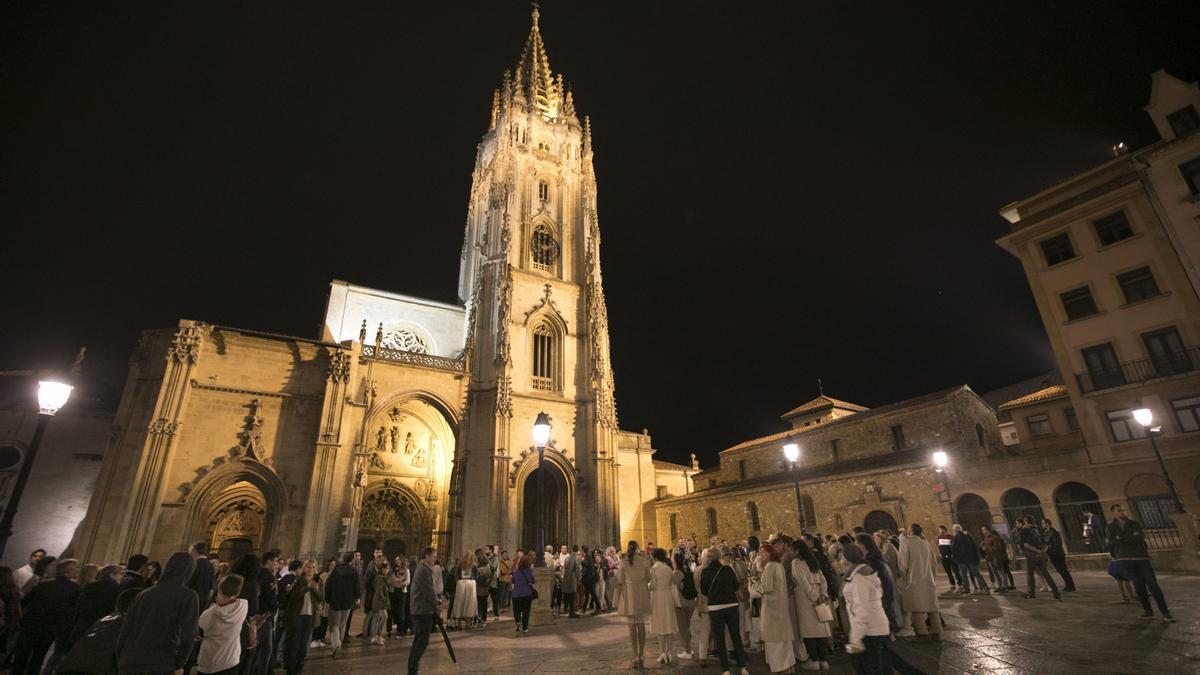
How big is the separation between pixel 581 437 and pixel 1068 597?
1777cm

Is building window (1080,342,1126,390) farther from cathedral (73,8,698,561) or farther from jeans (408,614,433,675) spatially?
jeans (408,614,433,675)

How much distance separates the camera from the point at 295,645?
6.89 m

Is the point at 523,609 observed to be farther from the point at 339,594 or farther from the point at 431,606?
the point at 431,606

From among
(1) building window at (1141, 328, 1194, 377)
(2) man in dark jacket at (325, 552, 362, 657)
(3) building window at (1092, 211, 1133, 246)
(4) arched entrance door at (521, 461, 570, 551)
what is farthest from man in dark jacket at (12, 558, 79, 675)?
(3) building window at (1092, 211, 1133, 246)

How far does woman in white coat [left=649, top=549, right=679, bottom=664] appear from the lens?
6906mm

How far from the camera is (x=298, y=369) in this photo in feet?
69.4

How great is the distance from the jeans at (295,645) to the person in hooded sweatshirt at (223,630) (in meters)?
2.47

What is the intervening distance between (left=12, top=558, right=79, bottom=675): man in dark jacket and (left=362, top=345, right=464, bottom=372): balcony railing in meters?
16.4

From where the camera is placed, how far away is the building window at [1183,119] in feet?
60.3

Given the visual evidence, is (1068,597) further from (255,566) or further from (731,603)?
(255,566)

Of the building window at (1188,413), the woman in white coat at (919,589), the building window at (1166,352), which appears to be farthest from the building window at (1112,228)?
the woman in white coat at (919,589)

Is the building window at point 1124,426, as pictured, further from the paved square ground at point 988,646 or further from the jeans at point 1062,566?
the jeans at point 1062,566

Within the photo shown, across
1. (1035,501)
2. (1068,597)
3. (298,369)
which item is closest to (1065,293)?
(1035,501)

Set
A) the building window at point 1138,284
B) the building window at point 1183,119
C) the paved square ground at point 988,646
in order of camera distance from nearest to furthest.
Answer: the paved square ground at point 988,646 < the building window at point 1138,284 < the building window at point 1183,119
